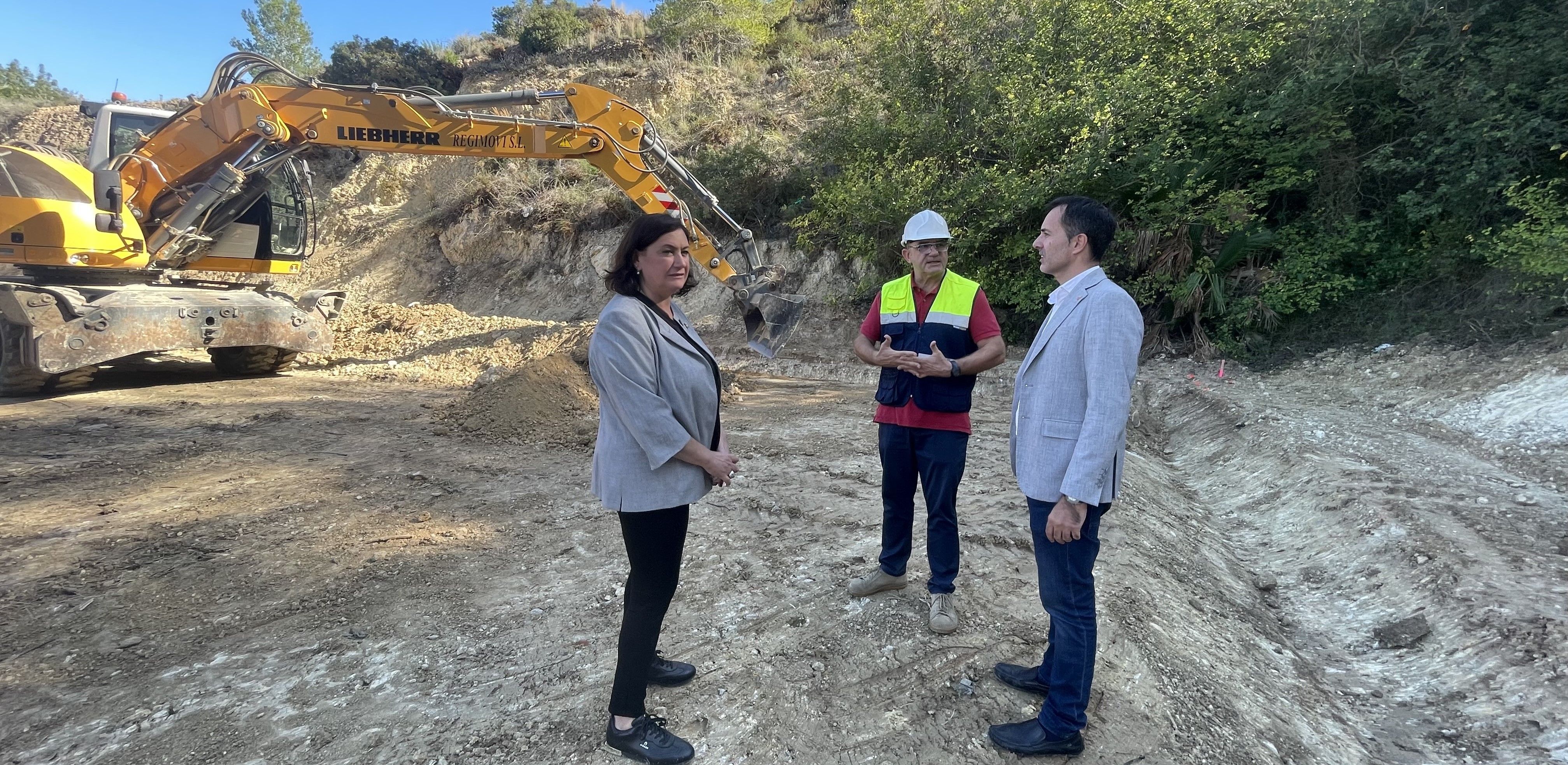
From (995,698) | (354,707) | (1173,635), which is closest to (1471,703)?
(1173,635)

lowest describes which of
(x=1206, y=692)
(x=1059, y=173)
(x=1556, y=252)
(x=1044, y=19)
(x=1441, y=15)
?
(x=1206, y=692)

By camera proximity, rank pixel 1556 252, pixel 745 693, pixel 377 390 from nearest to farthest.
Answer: pixel 745 693
pixel 1556 252
pixel 377 390

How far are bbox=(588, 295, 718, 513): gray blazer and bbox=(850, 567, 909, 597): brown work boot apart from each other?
4.88ft

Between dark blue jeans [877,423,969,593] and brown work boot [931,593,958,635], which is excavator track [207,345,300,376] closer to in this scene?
dark blue jeans [877,423,969,593]

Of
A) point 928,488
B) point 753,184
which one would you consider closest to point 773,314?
point 928,488

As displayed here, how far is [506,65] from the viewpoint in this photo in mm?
24484

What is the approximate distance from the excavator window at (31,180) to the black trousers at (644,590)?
8988mm

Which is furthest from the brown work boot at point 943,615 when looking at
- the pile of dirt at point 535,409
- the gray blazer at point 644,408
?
the pile of dirt at point 535,409

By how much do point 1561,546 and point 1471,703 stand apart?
169 cm

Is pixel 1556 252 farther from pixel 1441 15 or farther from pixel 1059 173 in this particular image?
pixel 1059 173

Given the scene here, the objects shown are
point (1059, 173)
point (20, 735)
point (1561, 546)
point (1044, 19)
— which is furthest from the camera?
point (1044, 19)

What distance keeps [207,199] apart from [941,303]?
28.1 ft

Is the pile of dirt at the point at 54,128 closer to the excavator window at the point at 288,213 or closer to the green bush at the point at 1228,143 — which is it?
the excavator window at the point at 288,213

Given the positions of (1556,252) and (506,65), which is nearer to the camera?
(1556,252)
